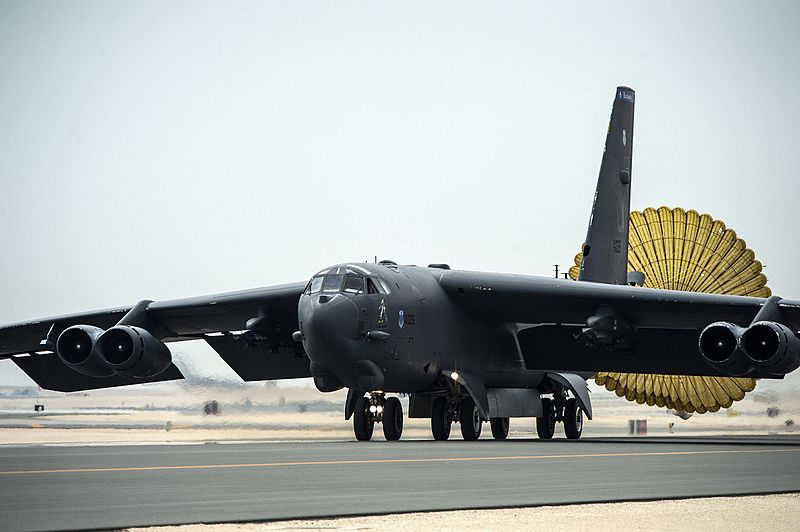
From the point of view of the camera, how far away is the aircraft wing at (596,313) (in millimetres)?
24750

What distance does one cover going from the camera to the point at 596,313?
25531 mm

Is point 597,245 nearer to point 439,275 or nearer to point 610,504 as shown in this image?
point 439,275

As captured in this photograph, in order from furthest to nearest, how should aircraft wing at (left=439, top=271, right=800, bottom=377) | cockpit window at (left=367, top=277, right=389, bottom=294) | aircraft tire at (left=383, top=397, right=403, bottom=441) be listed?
aircraft tire at (left=383, top=397, right=403, bottom=441) < aircraft wing at (left=439, top=271, right=800, bottom=377) < cockpit window at (left=367, top=277, right=389, bottom=294)

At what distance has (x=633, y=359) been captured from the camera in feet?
90.1

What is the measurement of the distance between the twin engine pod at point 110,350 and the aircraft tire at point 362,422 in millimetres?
4406

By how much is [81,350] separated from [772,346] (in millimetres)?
13742

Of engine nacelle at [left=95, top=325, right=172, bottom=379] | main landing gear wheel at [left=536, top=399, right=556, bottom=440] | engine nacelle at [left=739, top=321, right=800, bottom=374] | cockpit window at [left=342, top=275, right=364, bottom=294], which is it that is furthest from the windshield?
main landing gear wheel at [left=536, top=399, right=556, bottom=440]

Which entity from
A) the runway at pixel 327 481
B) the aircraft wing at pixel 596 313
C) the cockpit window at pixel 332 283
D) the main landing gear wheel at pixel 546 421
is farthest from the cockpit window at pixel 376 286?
the main landing gear wheel at pixel 546 421

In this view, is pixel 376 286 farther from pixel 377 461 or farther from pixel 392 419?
pixel 377 461

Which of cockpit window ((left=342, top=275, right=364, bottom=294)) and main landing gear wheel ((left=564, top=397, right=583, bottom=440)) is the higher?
cockpit window ((left=342, top=275, right=364, bottom=294))

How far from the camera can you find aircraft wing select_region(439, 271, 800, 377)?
24750mm

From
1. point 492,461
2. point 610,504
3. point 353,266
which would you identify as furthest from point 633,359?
point 610,504

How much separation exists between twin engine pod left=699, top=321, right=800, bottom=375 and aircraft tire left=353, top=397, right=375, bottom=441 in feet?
22.4

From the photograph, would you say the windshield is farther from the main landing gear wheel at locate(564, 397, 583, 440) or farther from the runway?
the main landing gear wheel at locate(564, 397, 583, 440)
